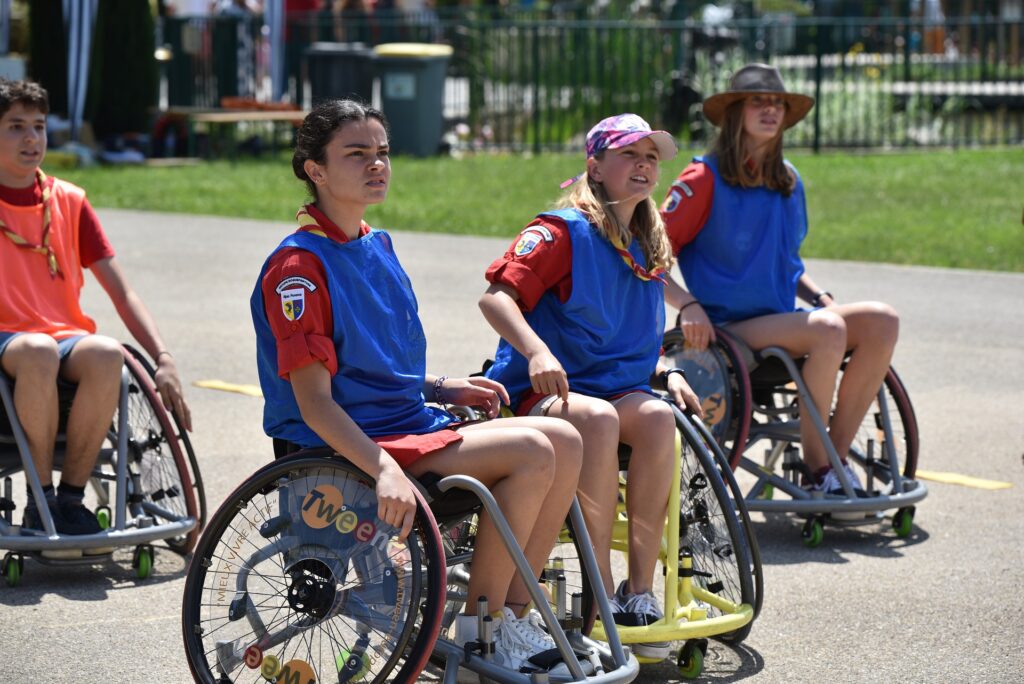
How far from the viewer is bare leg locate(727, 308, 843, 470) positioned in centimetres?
601

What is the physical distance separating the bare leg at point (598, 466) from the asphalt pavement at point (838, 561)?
0.47 metres

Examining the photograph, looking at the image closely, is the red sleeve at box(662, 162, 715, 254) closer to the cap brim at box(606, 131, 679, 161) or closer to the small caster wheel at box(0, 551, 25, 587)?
the cap brim at box(606, 131, 679, 161)

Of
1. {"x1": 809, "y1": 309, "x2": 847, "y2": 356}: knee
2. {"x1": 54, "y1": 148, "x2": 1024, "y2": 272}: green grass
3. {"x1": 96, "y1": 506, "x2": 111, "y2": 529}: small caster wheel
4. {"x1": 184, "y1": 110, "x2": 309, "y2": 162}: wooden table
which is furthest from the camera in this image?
{"x1": 184, "y1": 110, "x2": 309, "y2": 162}: wooden table

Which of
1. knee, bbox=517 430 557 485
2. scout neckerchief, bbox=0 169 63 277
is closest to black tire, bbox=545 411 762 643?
knee, bbox=517 430 557 485

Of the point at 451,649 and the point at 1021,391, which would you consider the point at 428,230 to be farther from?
the point at 451,649

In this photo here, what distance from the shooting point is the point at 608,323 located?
15.8ft

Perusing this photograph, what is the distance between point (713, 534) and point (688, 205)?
182 cm

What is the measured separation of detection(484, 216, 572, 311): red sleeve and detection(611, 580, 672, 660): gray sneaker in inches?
33.8

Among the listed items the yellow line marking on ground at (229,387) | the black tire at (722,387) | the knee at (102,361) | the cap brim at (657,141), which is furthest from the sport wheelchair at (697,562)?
the yellow line marking on ground at (229,387)

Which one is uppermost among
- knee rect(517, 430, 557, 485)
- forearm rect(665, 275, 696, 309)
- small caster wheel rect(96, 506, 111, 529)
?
forearm rect(665, 275, 696, 309)

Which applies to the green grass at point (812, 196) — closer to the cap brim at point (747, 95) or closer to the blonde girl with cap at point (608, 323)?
the cap brim at point (747, 95)

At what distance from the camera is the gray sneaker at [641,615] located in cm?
452

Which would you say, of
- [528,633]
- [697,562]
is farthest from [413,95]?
[528,633]

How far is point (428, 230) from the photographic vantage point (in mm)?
14305
